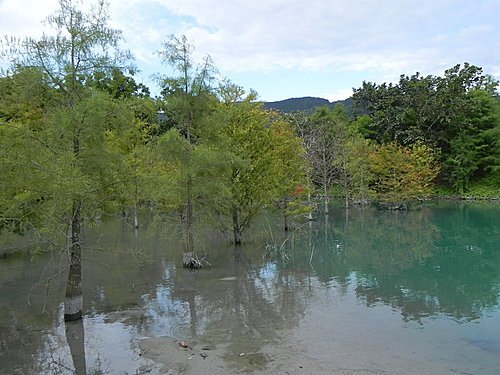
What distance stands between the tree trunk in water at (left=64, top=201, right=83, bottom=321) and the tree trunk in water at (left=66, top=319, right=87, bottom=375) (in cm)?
31

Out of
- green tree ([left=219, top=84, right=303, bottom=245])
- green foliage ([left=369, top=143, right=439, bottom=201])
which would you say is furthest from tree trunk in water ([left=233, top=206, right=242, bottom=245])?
green foliage ([left=369, top=143, right=439, bottom=201])

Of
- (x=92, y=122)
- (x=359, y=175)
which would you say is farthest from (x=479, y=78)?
(x=92, y=122)

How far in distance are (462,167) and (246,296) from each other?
46406 millimetres

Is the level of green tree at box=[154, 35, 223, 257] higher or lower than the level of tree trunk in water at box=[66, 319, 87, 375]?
higher

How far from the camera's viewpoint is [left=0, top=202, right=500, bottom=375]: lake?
9484mm

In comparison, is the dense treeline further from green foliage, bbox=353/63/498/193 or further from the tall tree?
green foliage, bbox=353/63/498/193

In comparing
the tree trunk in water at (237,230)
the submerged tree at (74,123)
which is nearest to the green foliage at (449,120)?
the tree trunk in water at (237,230)

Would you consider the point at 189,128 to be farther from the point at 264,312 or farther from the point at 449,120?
the point at 449,120

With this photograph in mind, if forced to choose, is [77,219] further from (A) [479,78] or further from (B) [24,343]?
(A) [479,78]

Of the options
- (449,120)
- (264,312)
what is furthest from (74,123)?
(449,120)

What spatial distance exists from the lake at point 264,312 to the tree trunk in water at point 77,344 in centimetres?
5

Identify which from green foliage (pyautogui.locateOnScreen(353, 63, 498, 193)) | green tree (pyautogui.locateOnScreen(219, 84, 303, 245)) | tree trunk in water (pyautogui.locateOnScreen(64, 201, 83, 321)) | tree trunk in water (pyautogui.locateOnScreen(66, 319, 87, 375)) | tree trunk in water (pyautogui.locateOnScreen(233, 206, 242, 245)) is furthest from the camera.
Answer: green foliage (pyautogui.locateOnScreen(353, 63, 498, 193))

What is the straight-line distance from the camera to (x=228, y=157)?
18266mm

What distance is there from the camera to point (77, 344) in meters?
10.5
